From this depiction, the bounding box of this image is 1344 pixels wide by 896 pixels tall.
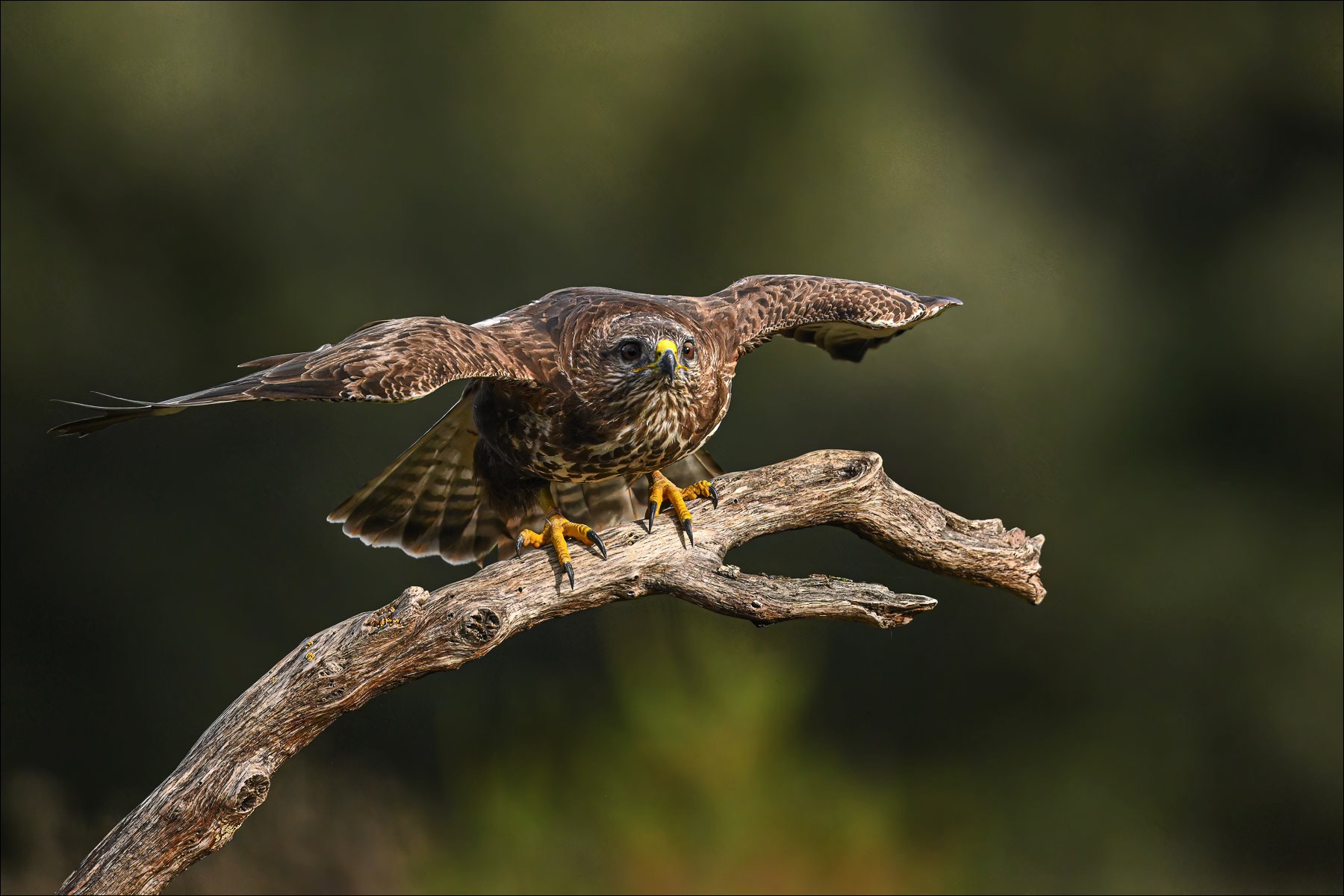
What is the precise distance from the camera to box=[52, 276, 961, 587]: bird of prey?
227 cm

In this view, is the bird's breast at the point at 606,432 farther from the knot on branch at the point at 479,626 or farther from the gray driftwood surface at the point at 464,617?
the knot on branch at the point at 479,626

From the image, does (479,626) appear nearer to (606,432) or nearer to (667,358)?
(606,432)

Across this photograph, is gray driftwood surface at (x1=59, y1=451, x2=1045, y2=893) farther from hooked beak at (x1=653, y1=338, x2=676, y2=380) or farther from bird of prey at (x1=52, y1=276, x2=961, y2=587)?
hooked beak at (x1=653, y1=338, x2=676, y2=380)

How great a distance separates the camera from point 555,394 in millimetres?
2561

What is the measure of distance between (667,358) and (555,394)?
0.30 m

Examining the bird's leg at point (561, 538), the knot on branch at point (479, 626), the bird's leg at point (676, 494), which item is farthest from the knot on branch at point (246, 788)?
the bird's leg at point (676, 494)

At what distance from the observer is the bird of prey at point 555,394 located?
227cm

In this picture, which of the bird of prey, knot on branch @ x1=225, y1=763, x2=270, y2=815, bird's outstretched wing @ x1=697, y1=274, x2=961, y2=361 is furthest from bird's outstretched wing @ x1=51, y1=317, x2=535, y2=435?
knot on branch @ x1=225, y1=763, x2=270, y2=815

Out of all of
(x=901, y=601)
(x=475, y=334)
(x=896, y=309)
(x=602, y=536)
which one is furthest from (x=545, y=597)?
(x=896, y=309)

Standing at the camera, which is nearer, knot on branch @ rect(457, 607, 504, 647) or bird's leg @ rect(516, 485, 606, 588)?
knot on branch @ rect(457, 607, 504, 647)

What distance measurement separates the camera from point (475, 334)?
99.2 inches

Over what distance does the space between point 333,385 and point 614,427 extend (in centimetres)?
62

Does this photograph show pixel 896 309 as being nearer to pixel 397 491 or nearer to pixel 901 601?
pixel 901 601

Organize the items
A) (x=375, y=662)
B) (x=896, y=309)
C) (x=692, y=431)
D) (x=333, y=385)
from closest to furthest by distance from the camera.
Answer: (x=333, y=385)
(x=375, y=662)
(x=692, y=431)
(x=896, y=309)
